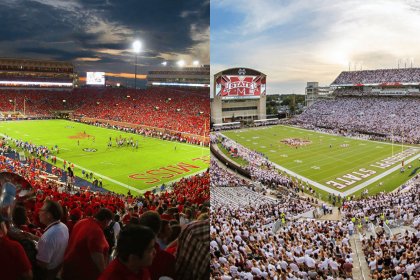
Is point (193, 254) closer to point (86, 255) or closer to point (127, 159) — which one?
point (86, 255)

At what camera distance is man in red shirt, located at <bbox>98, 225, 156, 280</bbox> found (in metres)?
1.56

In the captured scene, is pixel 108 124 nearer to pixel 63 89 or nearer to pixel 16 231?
pixel 63 89

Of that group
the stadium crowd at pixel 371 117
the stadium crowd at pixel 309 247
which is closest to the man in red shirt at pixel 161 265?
the stadium crowd at pixel 309 247

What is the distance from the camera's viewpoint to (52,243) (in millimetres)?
2197

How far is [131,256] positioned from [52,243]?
0.95 meters

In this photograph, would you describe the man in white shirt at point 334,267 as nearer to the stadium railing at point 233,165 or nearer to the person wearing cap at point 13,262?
the person wearing cap at point 13,262

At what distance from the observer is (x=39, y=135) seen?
29312mm

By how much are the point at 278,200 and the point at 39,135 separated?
24.8 metres

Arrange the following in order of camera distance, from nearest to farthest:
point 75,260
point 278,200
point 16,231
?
point 75,260 → point 16,231 → point 278,200

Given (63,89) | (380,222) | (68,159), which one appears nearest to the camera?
(380,222)

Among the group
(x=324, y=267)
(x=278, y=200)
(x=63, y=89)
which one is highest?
(x=63, y=89)

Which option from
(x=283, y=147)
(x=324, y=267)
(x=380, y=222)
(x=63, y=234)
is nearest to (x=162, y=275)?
(x=63, y=234)

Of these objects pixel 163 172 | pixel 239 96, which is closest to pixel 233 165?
pixel 163 172

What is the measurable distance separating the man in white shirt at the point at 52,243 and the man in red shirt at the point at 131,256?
842mm
